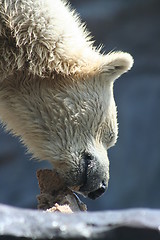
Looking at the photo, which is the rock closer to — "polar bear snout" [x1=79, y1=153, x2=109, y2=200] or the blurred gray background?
"polar bear snout" [x1=79, y1=153, x2=109, y2=200]

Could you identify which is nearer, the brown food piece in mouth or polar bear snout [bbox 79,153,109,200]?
the brown food piece in mouth

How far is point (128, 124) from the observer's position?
19.2 ft

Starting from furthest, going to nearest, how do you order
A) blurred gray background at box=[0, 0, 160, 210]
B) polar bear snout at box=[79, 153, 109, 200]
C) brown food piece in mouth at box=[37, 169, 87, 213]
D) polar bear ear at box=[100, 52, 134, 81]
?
blurred gray background at box=[0, 0, 160, 210]
polar bear ear at box=[100, 52, 134, 81]
polar bear snout at box=[79, 153, 109, 200]
brown food piece in mouth at box=[37, 169, 87, 213]

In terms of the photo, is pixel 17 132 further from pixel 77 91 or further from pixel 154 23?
pixel 154 23

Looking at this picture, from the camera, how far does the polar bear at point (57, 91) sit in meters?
2.83

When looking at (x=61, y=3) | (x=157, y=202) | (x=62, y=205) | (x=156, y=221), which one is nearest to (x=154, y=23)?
(x=157, y=202)

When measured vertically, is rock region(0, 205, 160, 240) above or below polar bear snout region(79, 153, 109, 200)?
below

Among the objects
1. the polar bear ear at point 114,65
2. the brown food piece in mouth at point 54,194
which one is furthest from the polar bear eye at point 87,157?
the polar bear ear at point 114,65

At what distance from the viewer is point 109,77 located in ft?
10.1

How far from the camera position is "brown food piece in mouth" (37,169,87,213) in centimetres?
274

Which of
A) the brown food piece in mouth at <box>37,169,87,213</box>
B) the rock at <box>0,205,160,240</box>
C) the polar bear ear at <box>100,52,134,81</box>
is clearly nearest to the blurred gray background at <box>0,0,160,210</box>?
the polar bear ear at <box>100,52,134,81</box>

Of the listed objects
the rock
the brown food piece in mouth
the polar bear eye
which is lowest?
the rock

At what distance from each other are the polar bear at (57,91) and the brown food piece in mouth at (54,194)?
0.05m

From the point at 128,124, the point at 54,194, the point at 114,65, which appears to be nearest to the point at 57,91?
the point at 114,65
